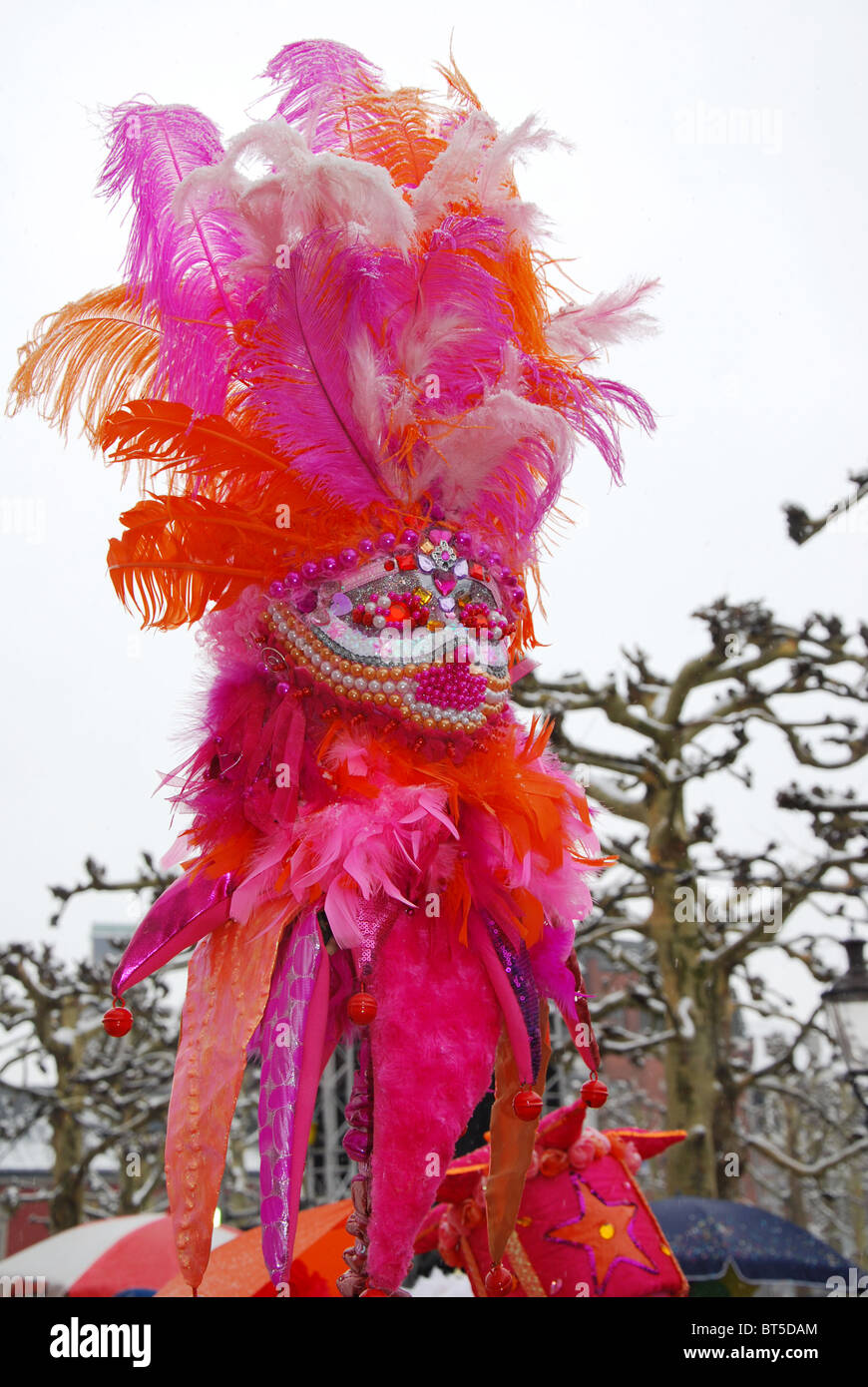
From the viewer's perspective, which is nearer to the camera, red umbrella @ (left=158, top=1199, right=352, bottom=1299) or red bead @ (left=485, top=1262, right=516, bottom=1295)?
red bead @ (left=485, top=1262, right=516, bottom=1295)

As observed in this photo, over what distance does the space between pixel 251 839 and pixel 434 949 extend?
412 mm

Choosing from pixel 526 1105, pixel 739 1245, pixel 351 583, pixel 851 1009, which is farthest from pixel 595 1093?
pixel 739 1245

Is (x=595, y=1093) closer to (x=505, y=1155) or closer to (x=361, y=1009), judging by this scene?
(x=505, y=1155)

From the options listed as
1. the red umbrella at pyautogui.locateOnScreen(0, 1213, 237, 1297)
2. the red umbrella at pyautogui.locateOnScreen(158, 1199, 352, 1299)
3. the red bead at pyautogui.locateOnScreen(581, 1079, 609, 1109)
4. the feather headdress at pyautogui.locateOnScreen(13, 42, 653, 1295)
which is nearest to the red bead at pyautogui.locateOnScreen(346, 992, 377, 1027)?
the feather headdress at pyautogui.locateOnScreen(13, 42, 653, 1295)

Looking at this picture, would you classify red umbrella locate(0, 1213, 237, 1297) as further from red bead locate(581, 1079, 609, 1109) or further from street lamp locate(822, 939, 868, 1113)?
red bead locate(581, 1079, 609, 1109)

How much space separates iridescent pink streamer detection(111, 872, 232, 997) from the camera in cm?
212

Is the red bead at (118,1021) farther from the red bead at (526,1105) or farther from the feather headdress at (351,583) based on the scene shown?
the red bead at (526,1105)

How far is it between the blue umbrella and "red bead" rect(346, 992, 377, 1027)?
404cm

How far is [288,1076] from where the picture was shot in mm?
1986

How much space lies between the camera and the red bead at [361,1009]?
2041mm

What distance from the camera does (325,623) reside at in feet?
7.50

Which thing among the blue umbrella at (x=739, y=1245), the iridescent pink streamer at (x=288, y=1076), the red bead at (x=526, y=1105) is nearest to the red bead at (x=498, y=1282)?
the red bead at (x=526, y=1105)

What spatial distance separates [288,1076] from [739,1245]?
454cm

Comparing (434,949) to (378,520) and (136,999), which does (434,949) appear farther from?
(136,999)
